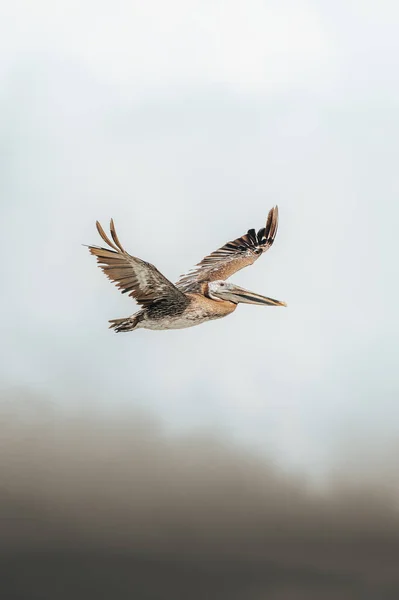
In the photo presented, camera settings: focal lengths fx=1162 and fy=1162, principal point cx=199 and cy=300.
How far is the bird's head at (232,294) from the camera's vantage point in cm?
2772

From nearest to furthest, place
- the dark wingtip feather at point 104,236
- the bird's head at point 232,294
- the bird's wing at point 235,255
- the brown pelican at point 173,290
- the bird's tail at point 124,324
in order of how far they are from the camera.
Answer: the dark wingtip feather at point 104,236 < the brown pelican at point 173,290 < the bird's tail at point 124,324 < the bird's head at point 232,294 < the bird's wing at point 235,255

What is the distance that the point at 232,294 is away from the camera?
91.0 ft

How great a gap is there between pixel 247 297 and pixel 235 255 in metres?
4.06

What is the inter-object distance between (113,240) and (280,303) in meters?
5.79

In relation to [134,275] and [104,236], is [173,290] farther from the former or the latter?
[104,236]

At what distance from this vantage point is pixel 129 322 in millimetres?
27125

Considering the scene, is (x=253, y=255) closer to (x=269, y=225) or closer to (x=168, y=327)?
(x=269, y=225)

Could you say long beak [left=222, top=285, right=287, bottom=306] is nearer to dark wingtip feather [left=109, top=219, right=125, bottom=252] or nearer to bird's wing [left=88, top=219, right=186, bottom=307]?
bird's wing [left=88, top=219, right=186, bottom=307]

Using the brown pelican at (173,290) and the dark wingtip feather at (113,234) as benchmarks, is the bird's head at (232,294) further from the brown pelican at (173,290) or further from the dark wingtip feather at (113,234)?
the dark wingtip feather at (113,234)

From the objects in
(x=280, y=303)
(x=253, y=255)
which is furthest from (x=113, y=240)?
(x=253, y=255)

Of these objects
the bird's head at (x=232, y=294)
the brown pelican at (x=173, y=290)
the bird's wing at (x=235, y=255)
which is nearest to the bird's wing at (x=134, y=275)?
the brown pelican at (x=173, y=290)

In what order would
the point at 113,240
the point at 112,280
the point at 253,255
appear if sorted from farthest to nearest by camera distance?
the point at 253,255 < the point at 112,280 < the point at 113,240

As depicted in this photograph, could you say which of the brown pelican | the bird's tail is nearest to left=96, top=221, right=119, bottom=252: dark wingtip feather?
the brown pelican

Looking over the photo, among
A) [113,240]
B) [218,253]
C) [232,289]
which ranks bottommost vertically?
[113,240]
